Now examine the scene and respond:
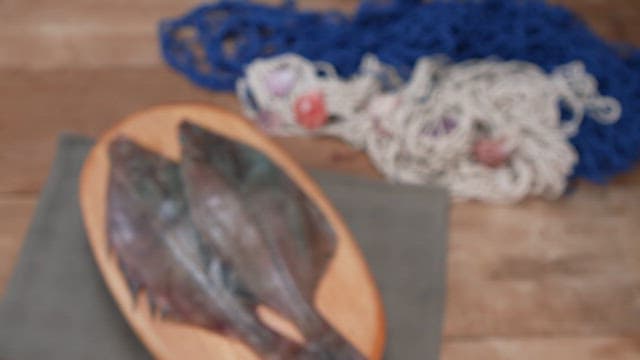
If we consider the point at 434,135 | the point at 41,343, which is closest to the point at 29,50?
the point at 41,343

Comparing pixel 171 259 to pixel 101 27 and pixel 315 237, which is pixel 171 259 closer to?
pixel 315 237

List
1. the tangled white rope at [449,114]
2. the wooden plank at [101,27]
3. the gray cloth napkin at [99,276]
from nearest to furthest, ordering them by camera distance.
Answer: the gray cloth napkin at [99,276], the tangled white rope at [449,114], the wooden plank at [101,27]

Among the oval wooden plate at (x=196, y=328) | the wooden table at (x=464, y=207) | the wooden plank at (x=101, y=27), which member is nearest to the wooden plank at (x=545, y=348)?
the wooden table at (x=464, y=207)

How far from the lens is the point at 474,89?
1.08 metres

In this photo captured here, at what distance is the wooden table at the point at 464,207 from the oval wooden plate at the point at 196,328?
169 mm

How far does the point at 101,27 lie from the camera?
3.97 feet

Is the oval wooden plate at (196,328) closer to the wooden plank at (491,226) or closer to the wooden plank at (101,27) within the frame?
the wooden plank at (491,226)

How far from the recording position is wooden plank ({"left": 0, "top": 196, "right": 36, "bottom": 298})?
3.12 ft

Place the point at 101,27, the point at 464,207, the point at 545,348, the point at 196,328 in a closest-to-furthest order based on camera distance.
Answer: the point at 196,328, the point at 545,348, the point at 464,207, the point at 101,27

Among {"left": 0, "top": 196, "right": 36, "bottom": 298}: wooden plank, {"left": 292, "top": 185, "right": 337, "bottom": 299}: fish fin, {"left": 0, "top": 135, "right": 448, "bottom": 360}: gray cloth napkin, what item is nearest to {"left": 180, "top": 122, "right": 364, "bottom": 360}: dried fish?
{"left": 292, "top": 185, "right": 337, "bottom": 299}: fish fin

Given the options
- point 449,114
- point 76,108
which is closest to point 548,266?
point 449,114

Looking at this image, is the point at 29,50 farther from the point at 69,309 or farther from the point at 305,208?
the point at 305,208

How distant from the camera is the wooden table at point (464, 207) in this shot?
0.93 meters

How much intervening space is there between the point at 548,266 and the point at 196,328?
0.48 metres
